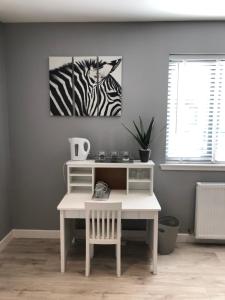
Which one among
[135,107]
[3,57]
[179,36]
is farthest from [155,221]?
[3,57]

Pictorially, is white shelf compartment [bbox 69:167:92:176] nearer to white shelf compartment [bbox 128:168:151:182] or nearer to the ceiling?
→ white shelf compartment [bbox 128:168:151:182]

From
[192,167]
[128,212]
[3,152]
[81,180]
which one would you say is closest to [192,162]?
[192,167]

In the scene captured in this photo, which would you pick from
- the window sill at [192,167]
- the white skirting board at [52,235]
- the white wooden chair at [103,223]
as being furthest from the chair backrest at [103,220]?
the window sill at [192,167]

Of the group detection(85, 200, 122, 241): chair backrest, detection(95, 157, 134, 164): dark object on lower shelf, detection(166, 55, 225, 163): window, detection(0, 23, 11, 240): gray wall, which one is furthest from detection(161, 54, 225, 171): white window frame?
detection(0, 23, 11, 240): gray wall

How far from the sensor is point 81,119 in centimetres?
315

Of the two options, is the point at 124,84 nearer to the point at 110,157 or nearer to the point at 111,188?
the point at 110,157

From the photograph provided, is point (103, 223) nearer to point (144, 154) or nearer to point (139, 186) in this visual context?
point (139, 186)

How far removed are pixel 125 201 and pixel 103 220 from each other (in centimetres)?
34

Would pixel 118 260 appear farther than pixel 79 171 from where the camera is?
No

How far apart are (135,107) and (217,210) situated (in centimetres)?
147

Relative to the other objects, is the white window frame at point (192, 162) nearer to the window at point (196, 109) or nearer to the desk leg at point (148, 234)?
the window at point (196, 109)

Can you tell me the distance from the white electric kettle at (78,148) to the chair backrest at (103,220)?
71 centimetres

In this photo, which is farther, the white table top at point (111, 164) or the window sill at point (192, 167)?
the window sill at point (192, 167)

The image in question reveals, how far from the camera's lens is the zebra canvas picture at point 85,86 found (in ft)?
9.96
